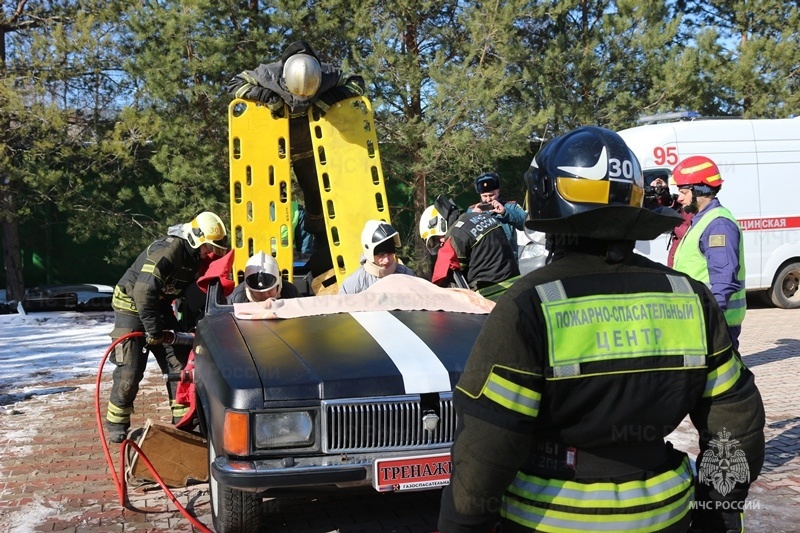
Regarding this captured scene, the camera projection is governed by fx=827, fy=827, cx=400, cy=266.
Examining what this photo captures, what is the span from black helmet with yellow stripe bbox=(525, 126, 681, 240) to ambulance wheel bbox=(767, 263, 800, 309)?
12.9 m

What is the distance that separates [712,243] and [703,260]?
16cm

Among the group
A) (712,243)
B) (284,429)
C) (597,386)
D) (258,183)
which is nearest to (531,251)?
(258,183)

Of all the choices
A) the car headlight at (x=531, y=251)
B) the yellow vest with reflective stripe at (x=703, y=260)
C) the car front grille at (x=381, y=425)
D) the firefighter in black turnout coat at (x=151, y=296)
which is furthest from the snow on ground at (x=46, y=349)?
the car headlight at (x=531, y=251)

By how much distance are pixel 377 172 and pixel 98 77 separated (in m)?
8.76

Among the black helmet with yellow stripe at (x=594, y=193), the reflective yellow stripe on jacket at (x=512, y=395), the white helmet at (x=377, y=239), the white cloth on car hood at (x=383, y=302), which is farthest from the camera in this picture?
the white helmet at (x=377, y=239)

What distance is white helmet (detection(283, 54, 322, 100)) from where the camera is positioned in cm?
571

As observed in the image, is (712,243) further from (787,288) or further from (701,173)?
(787,288)

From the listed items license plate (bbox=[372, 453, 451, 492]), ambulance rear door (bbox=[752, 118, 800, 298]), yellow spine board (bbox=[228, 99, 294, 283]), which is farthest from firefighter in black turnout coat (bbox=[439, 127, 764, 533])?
ambulance rear door (bbox=[752, 118, 800, 298])

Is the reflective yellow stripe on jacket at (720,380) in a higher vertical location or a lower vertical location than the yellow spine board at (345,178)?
lower

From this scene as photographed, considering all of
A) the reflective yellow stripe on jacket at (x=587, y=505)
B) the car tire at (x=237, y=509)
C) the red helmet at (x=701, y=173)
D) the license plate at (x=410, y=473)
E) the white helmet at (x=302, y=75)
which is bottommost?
the car tire at (x=237, y=509)

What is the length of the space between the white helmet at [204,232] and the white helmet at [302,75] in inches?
48.7

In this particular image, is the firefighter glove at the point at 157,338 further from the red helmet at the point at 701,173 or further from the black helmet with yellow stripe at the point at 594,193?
the black helmet with yellow stripe at the point at 594,193

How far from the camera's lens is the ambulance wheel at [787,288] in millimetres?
13586

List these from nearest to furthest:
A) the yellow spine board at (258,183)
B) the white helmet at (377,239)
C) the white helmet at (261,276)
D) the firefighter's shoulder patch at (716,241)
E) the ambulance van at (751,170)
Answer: the firefighter's shoulder patch at (716,241) < the white helmet at (261,276) < the white helmet at (377,239) < the yellow spine board at (258,183) < the ambulance van at (751,170)
